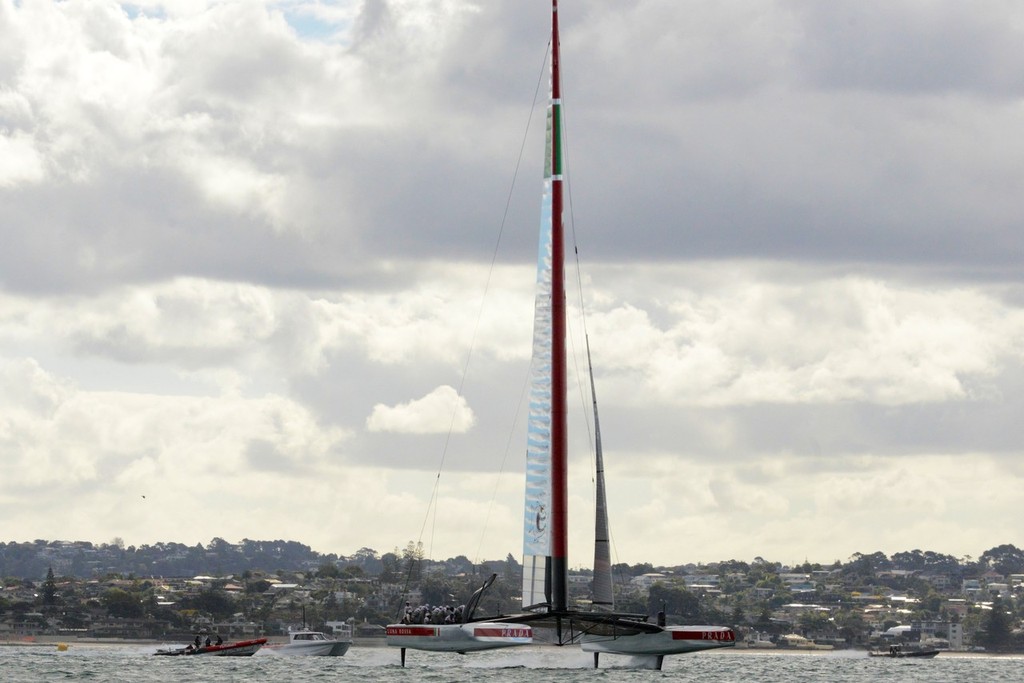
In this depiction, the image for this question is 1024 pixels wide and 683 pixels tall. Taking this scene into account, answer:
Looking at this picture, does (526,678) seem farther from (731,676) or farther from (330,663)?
(330,663)

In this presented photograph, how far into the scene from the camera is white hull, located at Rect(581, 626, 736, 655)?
64250 mm

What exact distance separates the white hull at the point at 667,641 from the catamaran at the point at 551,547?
0.10 feet

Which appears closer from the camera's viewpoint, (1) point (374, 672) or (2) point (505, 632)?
(2) point (505, 632)

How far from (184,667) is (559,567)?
30664mm

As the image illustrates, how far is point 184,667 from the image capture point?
296 feet

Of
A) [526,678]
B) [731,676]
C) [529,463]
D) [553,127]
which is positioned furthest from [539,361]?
[731,676]

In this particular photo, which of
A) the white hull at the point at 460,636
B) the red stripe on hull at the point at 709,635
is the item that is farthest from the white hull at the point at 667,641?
the white hull at the point at 460,636

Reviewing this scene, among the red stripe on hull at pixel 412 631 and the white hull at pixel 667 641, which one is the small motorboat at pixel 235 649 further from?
the white hull at pixel 667 641

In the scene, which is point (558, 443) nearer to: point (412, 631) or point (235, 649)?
point (412, 631)

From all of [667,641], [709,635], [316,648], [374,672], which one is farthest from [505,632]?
[316,648]

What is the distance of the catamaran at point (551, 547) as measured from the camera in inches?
2527

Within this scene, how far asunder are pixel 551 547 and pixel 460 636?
383 centimetres

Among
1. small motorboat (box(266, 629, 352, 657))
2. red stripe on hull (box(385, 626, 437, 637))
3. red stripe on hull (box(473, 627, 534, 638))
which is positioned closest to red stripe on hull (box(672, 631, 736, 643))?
red stripe on hull (box(473, 627, 534, 638))

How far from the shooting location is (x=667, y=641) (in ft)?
214
